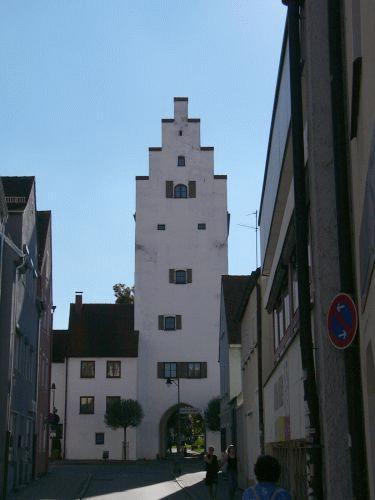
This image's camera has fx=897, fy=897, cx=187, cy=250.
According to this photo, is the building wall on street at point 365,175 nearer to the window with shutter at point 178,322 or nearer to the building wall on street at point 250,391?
the building wall on street at point 250,391

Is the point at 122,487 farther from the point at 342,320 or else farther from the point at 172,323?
the point at 172,323

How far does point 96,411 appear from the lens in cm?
6656

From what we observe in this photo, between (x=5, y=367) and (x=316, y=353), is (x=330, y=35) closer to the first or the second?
(x=316, y=353)

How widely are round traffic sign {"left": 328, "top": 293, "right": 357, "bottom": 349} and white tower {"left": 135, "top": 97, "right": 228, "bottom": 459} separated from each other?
5802 cm

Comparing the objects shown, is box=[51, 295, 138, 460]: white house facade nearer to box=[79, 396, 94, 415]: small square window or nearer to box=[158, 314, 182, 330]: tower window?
box=[79, 396, 94, 415]: small square window

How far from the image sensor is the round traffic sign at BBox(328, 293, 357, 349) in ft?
24.9

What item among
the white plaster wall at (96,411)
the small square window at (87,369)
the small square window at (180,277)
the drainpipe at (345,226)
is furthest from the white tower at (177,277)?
the drainpipe at (345,226)

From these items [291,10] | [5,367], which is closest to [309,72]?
[291,10]

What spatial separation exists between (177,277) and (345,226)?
59.0 meters

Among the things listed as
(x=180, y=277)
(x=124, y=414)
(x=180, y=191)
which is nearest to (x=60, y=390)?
(x=124, y=414)

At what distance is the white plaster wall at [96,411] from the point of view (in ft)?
214

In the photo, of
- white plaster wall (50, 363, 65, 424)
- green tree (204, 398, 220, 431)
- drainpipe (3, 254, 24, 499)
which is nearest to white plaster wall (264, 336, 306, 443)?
drainpipe (3, 254, 24, 499)

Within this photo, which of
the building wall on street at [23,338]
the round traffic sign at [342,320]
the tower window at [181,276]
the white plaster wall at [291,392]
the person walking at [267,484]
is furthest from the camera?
the tower window at [181,276]

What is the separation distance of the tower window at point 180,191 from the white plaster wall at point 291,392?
4858 cm
